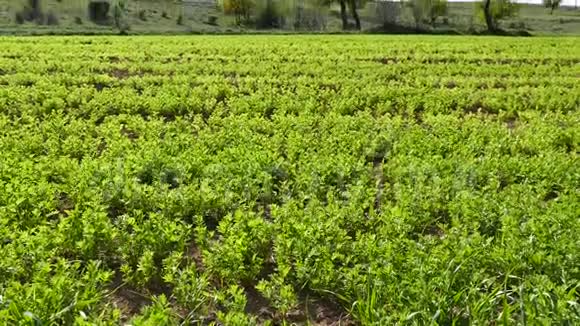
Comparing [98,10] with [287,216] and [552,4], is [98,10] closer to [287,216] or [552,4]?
[287,216]

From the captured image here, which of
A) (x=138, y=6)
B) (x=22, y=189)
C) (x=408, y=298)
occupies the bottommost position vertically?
(x=408, y=298)

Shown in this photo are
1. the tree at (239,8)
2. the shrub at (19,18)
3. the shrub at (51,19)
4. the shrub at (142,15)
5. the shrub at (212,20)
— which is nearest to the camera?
the shrub at (19,18)

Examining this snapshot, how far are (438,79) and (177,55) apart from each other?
407 inches

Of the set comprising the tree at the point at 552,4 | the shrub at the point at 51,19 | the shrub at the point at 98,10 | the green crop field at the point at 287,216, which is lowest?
the green crop field at the point at 287,216

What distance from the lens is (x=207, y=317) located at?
3984 mm

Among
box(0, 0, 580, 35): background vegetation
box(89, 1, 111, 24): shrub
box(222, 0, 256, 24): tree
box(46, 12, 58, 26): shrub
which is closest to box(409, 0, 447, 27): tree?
box(0, 0, 580, 35): background vegetation

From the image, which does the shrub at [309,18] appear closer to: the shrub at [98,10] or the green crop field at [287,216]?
the shrub at [98,10]

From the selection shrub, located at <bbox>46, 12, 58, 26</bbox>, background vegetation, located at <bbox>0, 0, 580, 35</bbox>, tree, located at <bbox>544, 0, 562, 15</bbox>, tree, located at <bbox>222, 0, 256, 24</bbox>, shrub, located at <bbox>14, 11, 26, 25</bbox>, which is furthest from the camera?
tree, located at <bbox>544, 0, 562, 15</bbox>

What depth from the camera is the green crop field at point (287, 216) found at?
377 cm

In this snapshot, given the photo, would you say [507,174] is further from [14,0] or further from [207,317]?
[14,0]

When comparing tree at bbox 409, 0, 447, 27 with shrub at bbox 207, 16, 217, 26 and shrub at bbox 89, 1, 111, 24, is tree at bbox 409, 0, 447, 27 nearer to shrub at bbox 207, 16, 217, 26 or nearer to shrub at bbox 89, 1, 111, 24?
shrub at bbox 207, 16, 217, 26

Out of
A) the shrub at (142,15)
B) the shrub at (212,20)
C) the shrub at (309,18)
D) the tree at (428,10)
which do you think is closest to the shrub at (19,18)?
the shrub at (142,15)

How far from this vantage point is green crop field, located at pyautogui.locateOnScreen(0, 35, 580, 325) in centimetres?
377

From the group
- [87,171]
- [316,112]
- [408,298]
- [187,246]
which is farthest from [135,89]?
[408,298]
